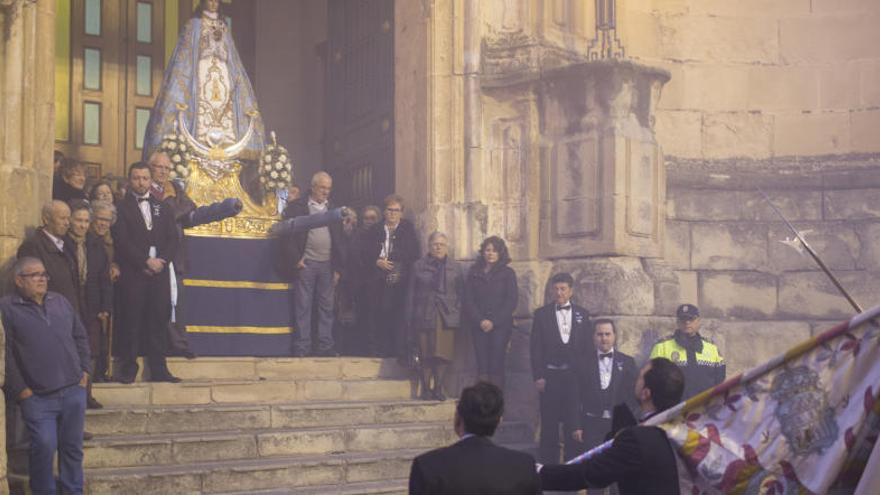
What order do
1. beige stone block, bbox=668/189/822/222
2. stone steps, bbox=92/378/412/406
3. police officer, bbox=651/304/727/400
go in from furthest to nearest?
beige stone block, bbox=668/189/822/222
police officer, bbox=651/304/727/400
stone steps, bbox=92/378/412/406

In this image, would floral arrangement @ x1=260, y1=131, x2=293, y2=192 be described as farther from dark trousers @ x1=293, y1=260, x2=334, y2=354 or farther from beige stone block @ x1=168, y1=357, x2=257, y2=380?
beige stone block @ x1=168, y1=357, x2=257, y2=380

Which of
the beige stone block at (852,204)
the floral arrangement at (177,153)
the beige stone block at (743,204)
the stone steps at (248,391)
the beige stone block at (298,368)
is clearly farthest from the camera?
the beige stone block at (743,204)

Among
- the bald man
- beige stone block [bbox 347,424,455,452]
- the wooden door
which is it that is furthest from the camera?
the wooden door

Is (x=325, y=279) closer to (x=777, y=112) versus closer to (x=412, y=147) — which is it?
(x=412, y=147)

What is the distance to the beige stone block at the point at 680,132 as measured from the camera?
13.6 meters

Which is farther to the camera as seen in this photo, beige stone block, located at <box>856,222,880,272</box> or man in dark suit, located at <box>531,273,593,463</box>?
beige stone block, located at <box>856,222,880,272</box>

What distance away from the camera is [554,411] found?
11398mm

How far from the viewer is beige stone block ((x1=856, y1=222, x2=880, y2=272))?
13.0 m

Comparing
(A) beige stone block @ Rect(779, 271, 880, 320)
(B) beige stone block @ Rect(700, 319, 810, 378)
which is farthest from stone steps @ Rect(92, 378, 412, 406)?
(A) beige stone block @ Rect(779, 271, 880, 320)

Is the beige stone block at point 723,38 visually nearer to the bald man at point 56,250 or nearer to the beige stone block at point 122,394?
the beige stone block at point 122,394

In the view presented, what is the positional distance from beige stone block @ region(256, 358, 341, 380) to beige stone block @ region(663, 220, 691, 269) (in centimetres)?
370

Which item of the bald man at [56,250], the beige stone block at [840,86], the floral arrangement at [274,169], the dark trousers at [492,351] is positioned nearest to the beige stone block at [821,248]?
the beige stone block at [840,86]

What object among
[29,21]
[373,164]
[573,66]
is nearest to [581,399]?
[573,66]

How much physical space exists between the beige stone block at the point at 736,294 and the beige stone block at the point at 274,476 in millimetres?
4913
